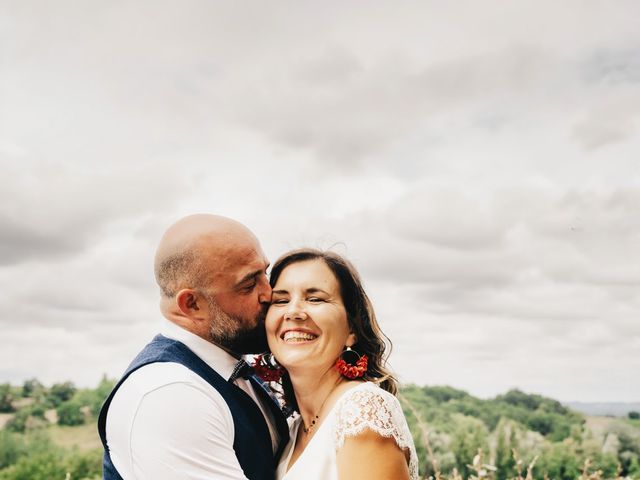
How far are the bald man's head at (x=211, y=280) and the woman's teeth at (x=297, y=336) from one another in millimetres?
207

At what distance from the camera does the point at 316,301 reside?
3.99 m

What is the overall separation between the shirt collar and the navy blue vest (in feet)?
0.12

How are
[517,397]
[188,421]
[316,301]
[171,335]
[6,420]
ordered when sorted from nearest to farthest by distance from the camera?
1. [188,421]
2. [171,335]
3. [316,301]
4. [517,397]
5. [6,420]

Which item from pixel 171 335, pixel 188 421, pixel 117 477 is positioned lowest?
pixel 117 477

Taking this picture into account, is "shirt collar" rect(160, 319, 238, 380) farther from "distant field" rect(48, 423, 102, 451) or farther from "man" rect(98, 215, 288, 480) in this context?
"distant field" rect(48, 423, 102, 451)

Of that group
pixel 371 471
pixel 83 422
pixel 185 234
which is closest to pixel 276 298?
pixel 185 234

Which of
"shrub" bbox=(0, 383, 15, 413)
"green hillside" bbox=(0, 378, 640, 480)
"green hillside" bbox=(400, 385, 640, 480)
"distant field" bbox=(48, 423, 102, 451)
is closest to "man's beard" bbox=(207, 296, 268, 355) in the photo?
"green hillside" bbox=(0, 378, 640, 480)

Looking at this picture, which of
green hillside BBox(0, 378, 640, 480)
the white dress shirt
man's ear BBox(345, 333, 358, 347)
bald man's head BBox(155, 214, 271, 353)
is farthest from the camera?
green hillside BBox(0, 378, 640, 480)

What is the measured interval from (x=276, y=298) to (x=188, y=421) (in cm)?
106

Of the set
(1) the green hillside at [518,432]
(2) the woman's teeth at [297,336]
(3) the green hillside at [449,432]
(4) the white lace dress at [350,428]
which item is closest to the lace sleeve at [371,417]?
(4) the white lace dress at [350,428]

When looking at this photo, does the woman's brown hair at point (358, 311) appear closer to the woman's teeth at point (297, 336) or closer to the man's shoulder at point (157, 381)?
the woman's teeth at point (297, 336)

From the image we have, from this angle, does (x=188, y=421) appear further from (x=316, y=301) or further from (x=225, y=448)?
(x=316, y=301)

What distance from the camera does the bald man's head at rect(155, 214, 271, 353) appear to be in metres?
3.79

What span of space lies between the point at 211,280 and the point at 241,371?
53 cm
